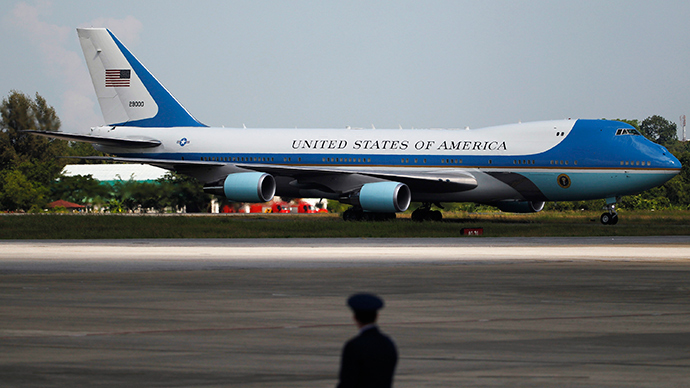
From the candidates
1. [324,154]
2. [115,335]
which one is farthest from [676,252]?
[324,154]

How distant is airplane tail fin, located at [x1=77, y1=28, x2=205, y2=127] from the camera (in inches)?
2228

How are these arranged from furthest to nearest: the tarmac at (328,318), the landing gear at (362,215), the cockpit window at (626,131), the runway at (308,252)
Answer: the landing gear at (362,215) → the cockpit window at (626,131) → the runway at (308,252) → the tarmac at (328,318)

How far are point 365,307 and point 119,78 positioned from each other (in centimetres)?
5353

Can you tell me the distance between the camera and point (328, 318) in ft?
47.5

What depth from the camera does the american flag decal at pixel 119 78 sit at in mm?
57016

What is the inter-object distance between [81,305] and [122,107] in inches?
1676

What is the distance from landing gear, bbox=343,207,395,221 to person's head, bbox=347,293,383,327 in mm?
42797

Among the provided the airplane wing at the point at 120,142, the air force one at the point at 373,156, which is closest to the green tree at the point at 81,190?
the air force one at the point at 373,156

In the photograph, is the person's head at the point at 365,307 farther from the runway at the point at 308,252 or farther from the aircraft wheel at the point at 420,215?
the aircraft wheel at the point at 420,215

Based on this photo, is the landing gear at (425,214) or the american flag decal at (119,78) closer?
the landing gear at (425,214)

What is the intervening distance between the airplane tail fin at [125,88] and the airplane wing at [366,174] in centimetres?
615

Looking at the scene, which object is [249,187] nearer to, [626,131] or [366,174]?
[366,174]

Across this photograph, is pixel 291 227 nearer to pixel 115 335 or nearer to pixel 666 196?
pixel 115 335

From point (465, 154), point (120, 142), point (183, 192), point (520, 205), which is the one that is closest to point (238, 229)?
point (465, 154)
